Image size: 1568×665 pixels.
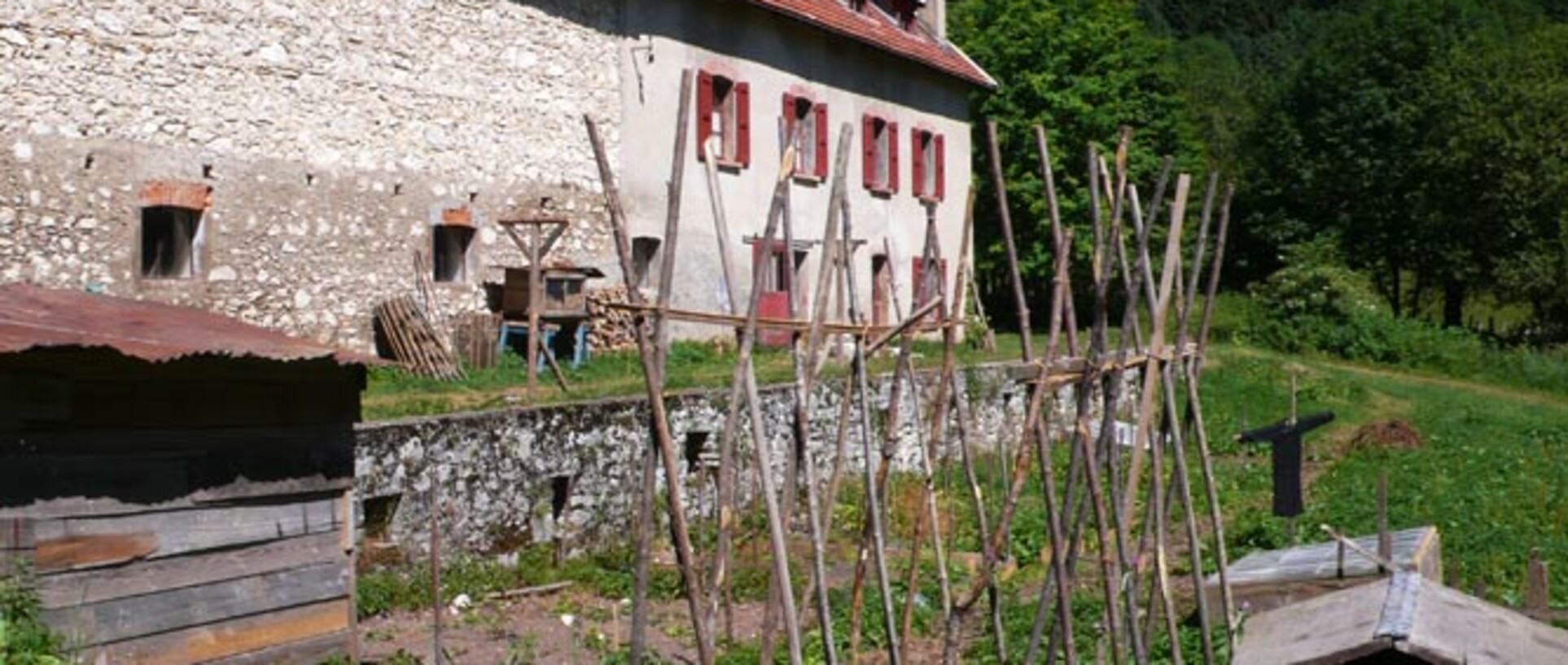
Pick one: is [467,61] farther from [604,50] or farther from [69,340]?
[69,340]

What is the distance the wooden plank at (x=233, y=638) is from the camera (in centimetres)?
998

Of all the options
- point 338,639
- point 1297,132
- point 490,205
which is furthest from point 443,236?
point 1297,132

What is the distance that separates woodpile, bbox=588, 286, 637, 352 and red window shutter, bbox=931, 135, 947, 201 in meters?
9.34

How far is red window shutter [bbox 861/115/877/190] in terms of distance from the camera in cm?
2952

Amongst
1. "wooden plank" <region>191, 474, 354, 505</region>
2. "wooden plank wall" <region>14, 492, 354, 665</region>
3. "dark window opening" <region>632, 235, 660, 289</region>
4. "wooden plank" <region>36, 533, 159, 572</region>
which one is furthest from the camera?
"dark window opening" <region>632, 235, 660, 289</region>

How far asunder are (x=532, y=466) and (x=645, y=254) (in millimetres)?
9559

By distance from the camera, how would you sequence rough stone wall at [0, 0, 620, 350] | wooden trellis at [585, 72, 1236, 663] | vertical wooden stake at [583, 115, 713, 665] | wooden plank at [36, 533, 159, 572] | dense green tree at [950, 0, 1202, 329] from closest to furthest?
vertical wooden stake at [583, 115, 713, 665], wooden trellis at [585, 72, 1236, 663], wooden plank at [36, 533, 159, 572], rough stone wall at [0, 0, 620, 350], dense green tree at [950, 0, 1202, 329]

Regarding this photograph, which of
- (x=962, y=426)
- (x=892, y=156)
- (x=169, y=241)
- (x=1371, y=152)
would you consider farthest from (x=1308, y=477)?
(x=1371, y=152)

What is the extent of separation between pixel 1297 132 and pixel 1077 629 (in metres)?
37.6

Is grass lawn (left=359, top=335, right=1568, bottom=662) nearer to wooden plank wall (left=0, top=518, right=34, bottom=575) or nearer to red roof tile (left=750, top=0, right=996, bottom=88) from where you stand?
wooden plank wall (left=0, top=518, right=34, bottom=575)

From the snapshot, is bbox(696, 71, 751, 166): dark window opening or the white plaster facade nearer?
the white plaster facade

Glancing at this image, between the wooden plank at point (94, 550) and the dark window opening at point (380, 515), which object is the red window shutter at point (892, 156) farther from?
the wooden plank at point (94, 550)

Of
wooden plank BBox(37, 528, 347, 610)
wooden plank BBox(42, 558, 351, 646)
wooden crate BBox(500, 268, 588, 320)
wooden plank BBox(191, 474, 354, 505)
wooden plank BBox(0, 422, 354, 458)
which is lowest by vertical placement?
wooden plank BBox(42, 558, 351, 646)

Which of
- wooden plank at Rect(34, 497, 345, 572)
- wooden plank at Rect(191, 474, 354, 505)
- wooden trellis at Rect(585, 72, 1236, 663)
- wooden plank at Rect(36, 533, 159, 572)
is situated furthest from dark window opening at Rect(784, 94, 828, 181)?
wooden plank at Rect(36, 533, 159, 572)
